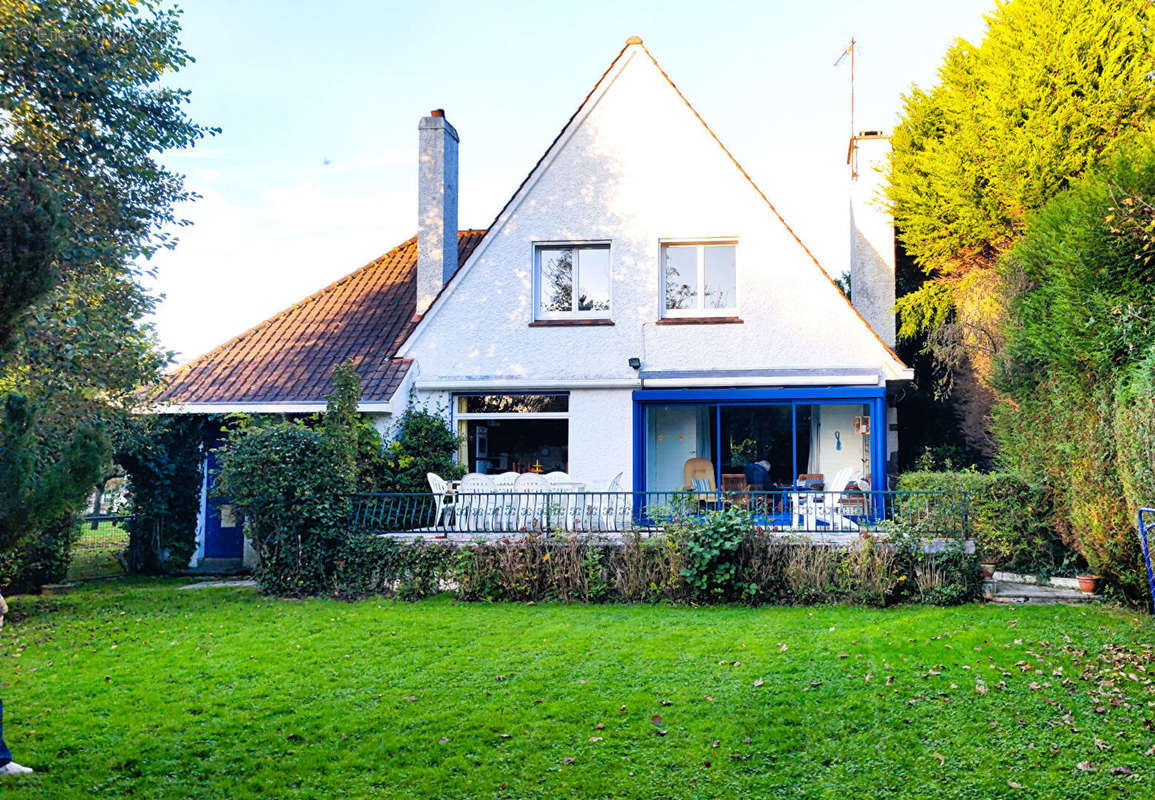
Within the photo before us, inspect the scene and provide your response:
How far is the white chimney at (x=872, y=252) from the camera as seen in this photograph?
1612cm

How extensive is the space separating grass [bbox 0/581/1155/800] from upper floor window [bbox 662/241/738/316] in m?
6.66

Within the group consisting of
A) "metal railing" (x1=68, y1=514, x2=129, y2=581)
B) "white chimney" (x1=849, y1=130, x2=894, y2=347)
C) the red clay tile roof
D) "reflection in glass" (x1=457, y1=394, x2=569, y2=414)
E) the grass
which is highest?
"white chimney" (x1=849, y1=130, x2=894, y2=347)

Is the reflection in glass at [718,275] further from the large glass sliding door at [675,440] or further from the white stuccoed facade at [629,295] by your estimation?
the large glass sliding door at [675,440]

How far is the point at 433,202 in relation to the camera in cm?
1638

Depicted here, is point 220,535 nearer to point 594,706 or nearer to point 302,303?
point 302,303

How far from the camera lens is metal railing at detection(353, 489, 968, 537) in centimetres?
1108

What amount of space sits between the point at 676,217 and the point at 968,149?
16.7ft

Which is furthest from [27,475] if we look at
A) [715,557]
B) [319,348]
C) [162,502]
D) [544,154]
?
[544,154]

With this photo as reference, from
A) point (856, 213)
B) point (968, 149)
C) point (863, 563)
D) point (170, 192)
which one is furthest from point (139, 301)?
point (968, 149)

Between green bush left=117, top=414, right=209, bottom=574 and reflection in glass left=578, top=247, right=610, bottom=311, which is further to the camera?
reflection in glass left=578, top=247, right=610, bottom=311

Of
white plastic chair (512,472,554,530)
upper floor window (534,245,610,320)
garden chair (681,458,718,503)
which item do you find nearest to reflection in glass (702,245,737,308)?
upper floor window (534,245,610,320)

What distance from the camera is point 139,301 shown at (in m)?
14.1

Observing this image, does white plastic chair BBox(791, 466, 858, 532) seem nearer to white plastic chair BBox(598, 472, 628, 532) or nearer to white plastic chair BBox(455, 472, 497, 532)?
white plastic chair BBox(598, 472, 628, 532)

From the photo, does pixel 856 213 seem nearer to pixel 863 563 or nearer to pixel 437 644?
pixel 863 563
